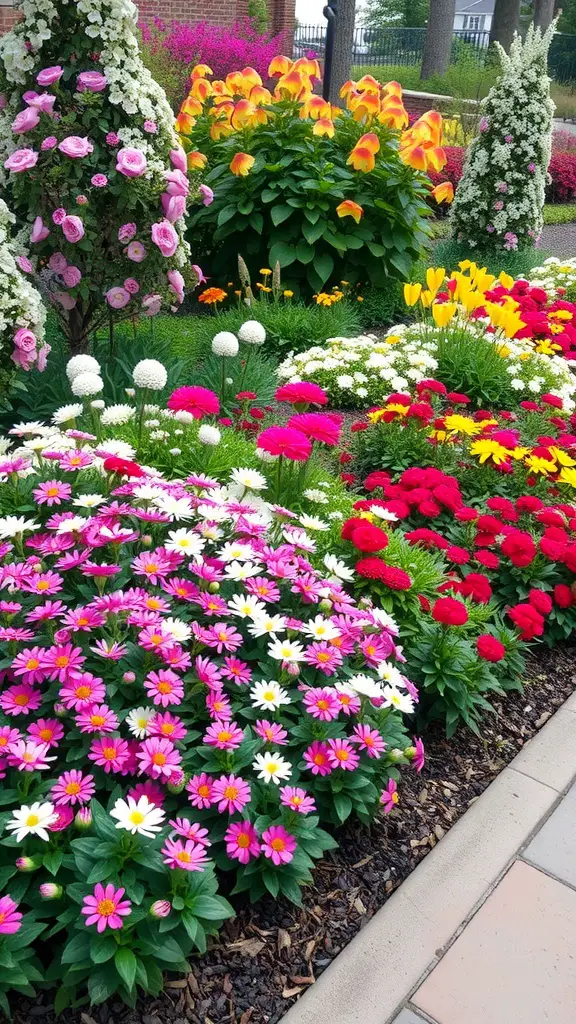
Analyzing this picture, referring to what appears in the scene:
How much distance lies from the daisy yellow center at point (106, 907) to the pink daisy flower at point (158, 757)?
0.83 feet

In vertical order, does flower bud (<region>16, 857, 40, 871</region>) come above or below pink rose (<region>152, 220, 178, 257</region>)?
below

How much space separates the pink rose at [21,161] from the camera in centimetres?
345

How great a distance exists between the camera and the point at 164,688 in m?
1.81

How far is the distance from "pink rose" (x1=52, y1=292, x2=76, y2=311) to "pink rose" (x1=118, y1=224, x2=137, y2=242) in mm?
387

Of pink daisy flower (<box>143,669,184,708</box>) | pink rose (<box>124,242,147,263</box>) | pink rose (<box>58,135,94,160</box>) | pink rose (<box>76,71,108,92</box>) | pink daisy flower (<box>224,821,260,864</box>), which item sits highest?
pink rose (<box>76,71,108,92</box>)

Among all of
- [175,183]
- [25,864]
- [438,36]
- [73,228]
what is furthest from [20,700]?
[438,36]

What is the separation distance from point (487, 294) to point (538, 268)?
2.63m

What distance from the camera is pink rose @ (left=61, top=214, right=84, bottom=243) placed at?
11.6 ft

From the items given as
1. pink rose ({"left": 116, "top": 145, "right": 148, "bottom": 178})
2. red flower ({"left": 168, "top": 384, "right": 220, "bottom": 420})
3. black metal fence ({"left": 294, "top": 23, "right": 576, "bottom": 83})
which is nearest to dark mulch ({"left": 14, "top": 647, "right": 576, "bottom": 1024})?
red flower ({"left": 168, "top": 384, "right": 220, "bottom": 420})

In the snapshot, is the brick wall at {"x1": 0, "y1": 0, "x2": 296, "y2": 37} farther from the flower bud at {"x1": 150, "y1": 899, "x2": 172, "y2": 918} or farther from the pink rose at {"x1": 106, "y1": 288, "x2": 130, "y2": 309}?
the flower bud at {"x1": 150, "y1": 899, "x2": 172, "y2": 918}

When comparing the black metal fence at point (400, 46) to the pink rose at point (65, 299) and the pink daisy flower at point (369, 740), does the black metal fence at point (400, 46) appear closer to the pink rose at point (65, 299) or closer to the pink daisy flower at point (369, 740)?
the pink rose at point (65, 299)

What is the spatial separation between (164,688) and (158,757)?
6.0 inches

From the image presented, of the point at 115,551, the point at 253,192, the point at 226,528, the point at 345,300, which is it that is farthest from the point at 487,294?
the point at 115,551

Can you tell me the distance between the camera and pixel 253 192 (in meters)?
6.16
